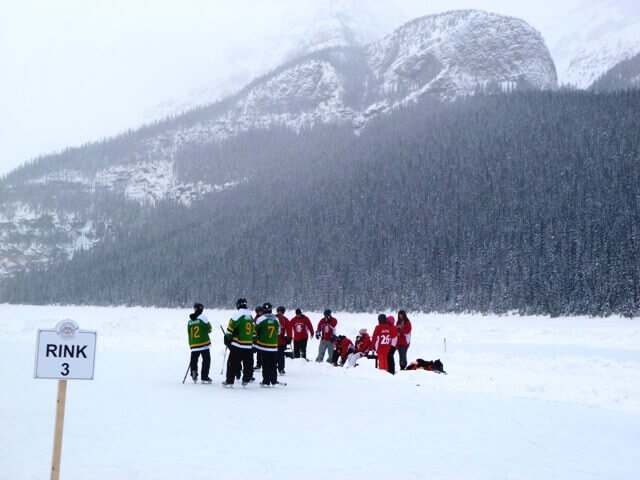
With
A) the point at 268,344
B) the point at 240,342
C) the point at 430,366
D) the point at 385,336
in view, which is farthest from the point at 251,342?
the point at 430,366

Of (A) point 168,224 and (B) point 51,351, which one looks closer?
(B) point 51,351

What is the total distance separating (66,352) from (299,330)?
53.4ft

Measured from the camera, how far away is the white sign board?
5.89m

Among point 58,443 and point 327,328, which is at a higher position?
point 327,328

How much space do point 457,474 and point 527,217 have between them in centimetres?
7188

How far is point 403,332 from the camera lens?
66.5 ft

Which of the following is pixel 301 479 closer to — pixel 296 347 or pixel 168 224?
pixel 296 347

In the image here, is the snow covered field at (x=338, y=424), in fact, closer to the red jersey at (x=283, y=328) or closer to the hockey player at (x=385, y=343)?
the hockey player at (x=385, y=343)

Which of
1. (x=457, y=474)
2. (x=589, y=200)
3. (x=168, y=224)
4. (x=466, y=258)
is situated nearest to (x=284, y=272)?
(x=466, y=258)

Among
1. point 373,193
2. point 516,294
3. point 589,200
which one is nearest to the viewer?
point 516,294

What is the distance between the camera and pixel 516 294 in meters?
63.8

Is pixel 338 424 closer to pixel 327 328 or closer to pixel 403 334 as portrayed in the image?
pixel 403 334

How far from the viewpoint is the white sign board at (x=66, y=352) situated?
5.89 meters

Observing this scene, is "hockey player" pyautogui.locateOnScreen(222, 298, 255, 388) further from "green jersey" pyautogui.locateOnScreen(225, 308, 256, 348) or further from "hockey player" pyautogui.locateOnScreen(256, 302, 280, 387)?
"hockey player" pyautogui.locateOnScreen(256, 302, 280, 387)
